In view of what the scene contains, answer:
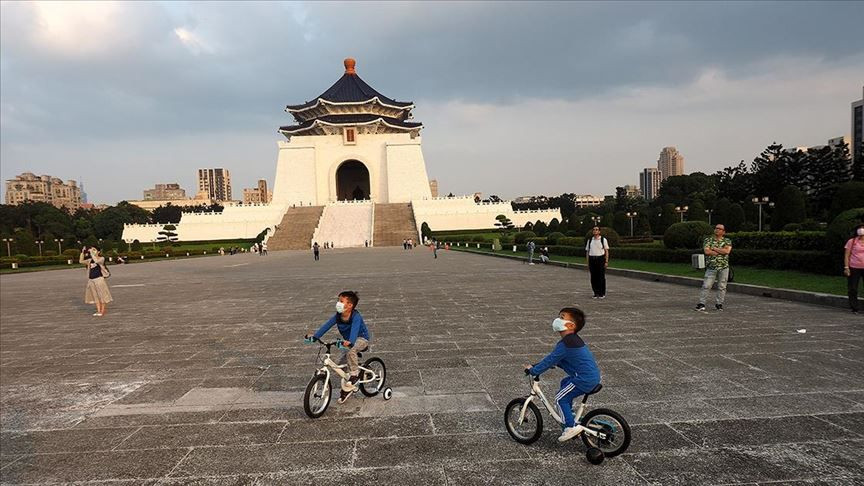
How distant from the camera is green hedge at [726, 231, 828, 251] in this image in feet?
34.1

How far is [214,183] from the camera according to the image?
187625 mm

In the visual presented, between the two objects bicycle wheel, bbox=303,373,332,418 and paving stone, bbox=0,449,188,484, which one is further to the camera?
bicycle wheel, bbox=303,373,332,418

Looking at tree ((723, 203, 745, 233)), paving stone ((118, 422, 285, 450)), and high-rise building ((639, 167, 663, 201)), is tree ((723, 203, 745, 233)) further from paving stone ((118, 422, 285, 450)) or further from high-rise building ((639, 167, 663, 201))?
high-rise building ((639, 167, 663, 201))

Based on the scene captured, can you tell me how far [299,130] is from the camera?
55875 millimetres

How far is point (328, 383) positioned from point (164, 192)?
205609mm

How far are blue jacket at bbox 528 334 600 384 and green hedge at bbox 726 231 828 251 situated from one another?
9285mm

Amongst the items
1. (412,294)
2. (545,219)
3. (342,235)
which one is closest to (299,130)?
(342,235)

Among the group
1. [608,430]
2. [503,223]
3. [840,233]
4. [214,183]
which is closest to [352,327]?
[608,430]

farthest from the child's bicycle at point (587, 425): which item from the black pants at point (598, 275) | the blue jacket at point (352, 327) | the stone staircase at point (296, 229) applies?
the stone staircase at point (296, 229)

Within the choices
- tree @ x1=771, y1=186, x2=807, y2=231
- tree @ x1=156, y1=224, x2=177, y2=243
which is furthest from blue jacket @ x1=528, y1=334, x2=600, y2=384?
tree @ x1=156, y1=224, x2=177, y2=243

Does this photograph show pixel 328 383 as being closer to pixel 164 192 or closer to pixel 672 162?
pixel 672 162

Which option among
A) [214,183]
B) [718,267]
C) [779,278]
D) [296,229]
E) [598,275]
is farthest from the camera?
[214,183]

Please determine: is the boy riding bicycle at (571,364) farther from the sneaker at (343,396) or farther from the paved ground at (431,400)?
the sneaker at (343,396)

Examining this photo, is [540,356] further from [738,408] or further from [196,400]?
[196,400]
